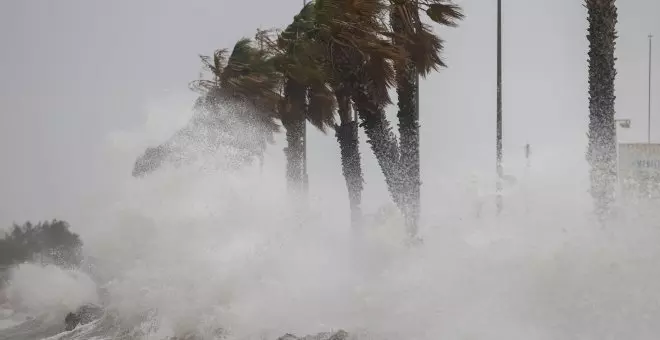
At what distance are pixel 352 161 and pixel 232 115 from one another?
1138cm

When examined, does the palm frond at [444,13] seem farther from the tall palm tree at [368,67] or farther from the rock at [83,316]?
the rock at [83,316]

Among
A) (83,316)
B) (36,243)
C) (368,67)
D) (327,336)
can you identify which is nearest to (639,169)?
(368,67)

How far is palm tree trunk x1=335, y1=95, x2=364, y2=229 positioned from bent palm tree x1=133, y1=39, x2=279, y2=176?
7.66 meters

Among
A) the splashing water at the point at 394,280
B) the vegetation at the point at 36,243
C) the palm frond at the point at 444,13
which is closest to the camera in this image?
the splashing water at the point at 394,280

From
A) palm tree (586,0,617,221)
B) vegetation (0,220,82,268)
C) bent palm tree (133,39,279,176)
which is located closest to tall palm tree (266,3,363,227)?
bent palm tree (133,39,279,176)

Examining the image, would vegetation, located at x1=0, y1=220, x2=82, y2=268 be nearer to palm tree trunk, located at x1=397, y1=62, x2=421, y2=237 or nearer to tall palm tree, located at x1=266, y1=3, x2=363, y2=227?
tall palm tree, located at x1=266, y1=3, x2=363, y2=227

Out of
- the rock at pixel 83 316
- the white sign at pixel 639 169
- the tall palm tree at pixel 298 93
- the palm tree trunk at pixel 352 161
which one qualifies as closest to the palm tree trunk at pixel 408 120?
the palm tree trunk at pixel 352 161

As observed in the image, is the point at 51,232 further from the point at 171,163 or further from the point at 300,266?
the point at 300,266

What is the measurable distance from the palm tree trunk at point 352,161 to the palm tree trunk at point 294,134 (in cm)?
522

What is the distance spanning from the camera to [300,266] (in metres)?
18.5

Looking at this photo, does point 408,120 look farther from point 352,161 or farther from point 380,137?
point 352,161

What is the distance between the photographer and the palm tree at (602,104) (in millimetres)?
17281

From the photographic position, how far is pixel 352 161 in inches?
936

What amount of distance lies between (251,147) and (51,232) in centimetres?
1602
